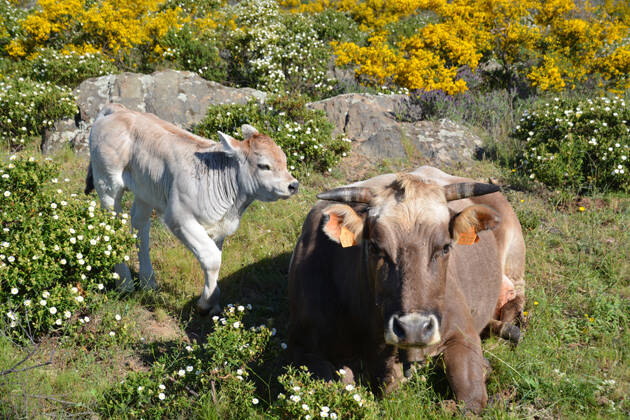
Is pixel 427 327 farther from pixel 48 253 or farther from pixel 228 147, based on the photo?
pixel 48 253

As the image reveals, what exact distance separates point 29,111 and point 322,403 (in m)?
8.14

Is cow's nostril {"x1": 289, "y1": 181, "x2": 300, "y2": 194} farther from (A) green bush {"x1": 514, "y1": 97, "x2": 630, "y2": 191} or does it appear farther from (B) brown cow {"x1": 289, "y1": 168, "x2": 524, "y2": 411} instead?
(A) green bush {"x1": 514, "y1": 97, "x2": 630, "y2": 191}

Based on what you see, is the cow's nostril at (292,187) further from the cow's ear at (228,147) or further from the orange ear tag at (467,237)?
the orange ear tag at (467,237)

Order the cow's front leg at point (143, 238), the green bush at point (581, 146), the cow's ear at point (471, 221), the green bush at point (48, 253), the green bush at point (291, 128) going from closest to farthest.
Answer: the cow's ear at point (471, 221)
the green bush at point (48, 253)
the cow's front leg at point (143, 238)
the green bush at point (581, 146)
the green bush at point (291, 128)

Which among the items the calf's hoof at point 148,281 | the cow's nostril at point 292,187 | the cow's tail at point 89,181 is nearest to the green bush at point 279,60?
the cow's tail at point 89,181

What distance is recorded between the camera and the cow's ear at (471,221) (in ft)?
11.5

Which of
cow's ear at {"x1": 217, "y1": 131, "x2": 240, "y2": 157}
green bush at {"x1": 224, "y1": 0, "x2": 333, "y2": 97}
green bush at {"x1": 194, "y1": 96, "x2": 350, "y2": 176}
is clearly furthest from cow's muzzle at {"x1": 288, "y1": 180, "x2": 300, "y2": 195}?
green bush at {"x1": 224, "y1": 0, "x2": 333, "y2": 97}

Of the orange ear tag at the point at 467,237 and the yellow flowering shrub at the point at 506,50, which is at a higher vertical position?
the orange ear tag at the point at 467,237

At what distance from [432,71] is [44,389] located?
1013 centimetres

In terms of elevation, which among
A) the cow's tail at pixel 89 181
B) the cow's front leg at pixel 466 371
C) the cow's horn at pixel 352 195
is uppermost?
the cow's horn at pixel 352 195

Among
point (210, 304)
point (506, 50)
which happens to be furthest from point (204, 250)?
→ point (506, 50)

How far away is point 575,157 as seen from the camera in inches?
308

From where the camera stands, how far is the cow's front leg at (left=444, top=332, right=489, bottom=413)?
371 centimetres

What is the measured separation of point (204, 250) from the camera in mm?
5008
